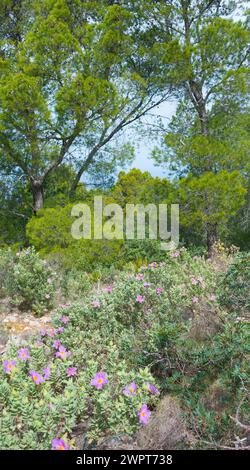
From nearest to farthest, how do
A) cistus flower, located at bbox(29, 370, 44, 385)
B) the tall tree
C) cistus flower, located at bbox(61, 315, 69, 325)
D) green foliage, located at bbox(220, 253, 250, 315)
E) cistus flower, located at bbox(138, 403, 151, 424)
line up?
1. cistus flower, located at bbox(138, 403, 151, 424)
2. cistus flower, located at bbox(29, 370, 44, 385)
3. green foliage, located at bbox(220, 253, 250, 315)
4. cistus flower, located at bbox(61, 315, 69, 325)
5. the tall tree

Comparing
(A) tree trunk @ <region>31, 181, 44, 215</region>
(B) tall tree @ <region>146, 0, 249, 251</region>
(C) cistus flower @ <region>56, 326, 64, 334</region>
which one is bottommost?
(C) cistus flower @ <region>56, 326, 64, 334</region>

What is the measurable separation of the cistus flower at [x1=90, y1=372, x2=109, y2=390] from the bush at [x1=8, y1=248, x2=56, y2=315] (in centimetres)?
294

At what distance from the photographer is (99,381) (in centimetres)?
208

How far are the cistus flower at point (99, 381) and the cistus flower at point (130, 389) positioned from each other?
0.15m

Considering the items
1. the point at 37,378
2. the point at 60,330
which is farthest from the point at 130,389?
the point at 60,330

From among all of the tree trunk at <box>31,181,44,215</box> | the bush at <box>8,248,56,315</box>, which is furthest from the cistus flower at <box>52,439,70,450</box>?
the tree trunk at <box>31,181,44,215</box>

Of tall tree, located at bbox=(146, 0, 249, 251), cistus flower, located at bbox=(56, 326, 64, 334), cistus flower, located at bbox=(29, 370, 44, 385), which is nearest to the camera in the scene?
cistus flower, located at bbox=(29, 370, 44, 385)

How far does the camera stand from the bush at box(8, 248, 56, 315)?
502 centimetres

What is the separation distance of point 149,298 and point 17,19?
994 centimetres

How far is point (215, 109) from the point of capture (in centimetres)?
952

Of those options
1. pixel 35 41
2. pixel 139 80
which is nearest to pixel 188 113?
pixel 139 80

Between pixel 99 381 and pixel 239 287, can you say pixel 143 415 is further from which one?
pixel 239 287

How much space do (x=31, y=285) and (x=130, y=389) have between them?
11.1 ft

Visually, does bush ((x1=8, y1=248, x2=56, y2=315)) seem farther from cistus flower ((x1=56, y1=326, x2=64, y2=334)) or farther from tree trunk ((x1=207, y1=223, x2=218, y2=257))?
tree trunk ((x1=207, y1=223, x2=218, y2=257))
